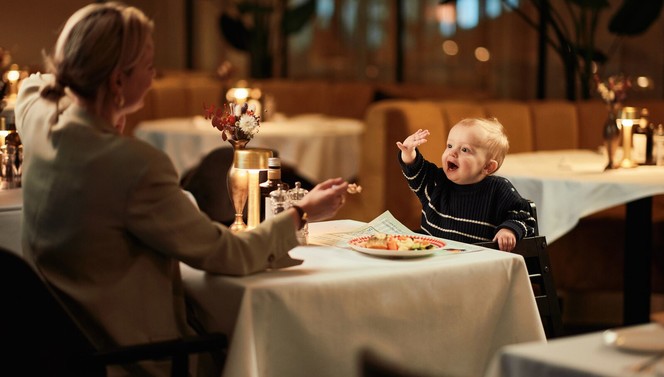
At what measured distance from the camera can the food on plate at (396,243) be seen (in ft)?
8.68

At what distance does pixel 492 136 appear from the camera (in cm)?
299

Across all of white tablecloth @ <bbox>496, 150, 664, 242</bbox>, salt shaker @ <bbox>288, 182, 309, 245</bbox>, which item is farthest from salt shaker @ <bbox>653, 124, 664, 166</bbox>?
salt shaker @ <bbox>288, 182, 309, 245</bbox>

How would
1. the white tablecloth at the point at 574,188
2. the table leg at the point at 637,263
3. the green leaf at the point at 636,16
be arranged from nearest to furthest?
the white tablecloth at the point at 574,188, the table leg at the point at 637,263, the green leaf at the point at 636,16

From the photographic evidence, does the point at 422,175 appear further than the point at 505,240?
Yes

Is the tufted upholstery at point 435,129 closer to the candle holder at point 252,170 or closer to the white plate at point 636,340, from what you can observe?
the candle holder at point 252,170

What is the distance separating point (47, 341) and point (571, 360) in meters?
1.05

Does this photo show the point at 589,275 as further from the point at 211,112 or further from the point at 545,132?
the point at 211,112

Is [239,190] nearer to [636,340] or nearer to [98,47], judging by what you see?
[98,47]

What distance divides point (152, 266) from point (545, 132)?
400 cm

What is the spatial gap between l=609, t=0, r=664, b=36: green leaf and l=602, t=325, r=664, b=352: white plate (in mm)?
5165

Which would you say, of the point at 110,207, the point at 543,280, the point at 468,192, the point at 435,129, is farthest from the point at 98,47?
the point at 435,129

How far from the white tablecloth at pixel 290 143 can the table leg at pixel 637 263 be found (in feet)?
8.49

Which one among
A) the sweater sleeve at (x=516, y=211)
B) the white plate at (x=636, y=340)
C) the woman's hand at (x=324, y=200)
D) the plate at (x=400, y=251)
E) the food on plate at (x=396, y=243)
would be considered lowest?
the white plate at (x=636, y=340)

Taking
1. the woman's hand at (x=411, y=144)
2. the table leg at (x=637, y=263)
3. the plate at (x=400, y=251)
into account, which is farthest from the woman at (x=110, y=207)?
the table leg at (x=637, y=263)
